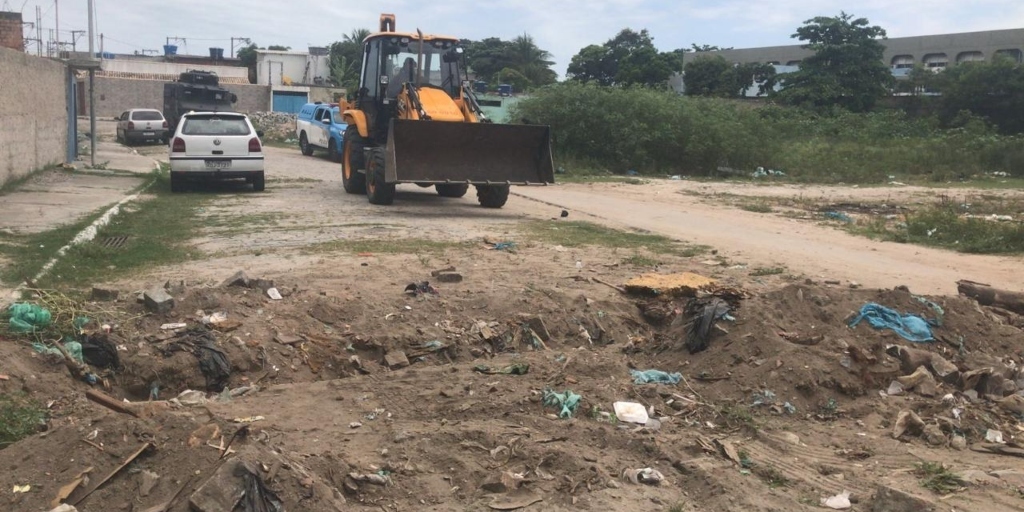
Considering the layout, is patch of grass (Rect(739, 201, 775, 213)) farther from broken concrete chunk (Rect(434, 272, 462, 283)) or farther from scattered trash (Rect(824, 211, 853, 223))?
broken concrete chunk (Rect(434, 272, 462, 283))

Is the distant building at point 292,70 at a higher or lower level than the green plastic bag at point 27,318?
higher

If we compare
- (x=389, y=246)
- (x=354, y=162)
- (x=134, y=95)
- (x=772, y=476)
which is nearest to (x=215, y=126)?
(x=354, y=162)

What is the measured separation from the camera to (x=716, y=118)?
29484 mm

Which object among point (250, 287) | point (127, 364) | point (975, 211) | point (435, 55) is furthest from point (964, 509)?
point (975, 211)

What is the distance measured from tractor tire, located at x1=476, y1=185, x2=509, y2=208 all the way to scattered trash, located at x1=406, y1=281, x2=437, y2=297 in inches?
304

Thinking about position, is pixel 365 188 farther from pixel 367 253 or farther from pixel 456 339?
pixel 456 339

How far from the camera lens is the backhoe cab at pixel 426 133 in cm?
1484

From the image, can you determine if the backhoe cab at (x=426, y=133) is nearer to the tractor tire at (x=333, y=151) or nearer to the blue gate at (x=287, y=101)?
the tractor tire at (x=333, y=151)

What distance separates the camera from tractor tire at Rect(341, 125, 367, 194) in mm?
16922

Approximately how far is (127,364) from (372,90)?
37.2ft

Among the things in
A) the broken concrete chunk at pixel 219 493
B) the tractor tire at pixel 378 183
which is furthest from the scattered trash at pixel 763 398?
the tractor tire at pixel 378 183

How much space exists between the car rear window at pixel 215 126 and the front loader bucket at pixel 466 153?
4.72 m

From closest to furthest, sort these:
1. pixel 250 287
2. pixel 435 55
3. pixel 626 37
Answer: pixel 250 287 → pixel 435 55 → pixel 626 37

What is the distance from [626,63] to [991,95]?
25.5m
